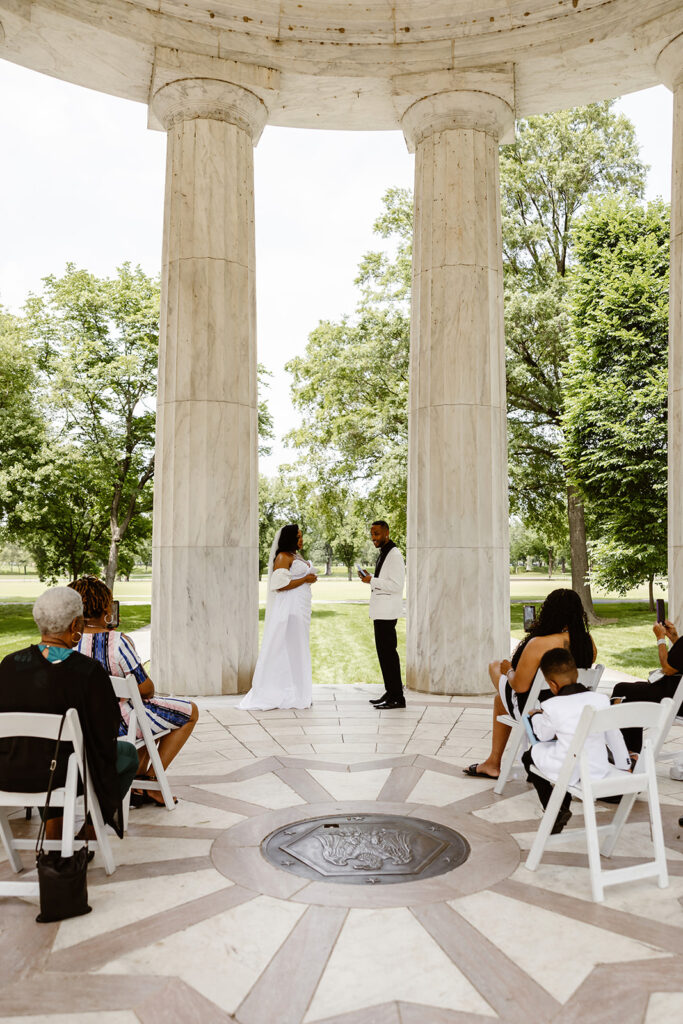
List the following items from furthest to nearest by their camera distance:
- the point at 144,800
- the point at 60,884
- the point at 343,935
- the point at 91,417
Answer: the point at 91,417 < the point at 144,800 < the point at 60,884 < the point at 343,935

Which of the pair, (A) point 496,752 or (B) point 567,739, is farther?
(A) point 496,752

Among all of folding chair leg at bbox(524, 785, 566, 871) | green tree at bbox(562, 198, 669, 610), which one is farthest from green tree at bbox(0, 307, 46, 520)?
folding chair leg at bbox(524, 785, 566, 871)

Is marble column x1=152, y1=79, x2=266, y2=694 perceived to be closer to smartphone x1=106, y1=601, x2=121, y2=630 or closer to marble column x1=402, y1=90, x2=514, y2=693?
marble column x1=402, y1=90, x2=514, y2=693

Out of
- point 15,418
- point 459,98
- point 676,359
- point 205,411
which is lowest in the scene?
point 205,411

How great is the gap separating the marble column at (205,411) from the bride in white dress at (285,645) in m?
0.99

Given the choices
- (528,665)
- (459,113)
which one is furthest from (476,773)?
(459,113)

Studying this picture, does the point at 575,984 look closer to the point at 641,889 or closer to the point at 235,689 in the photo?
the point at 641,889

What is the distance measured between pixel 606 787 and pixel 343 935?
6.00 feet

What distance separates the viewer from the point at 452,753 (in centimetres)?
841

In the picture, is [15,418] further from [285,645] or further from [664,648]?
[664,648]

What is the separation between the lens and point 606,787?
4996 mm

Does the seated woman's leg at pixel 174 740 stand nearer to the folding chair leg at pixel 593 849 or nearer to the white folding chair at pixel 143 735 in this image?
the white folding chair at pixel 143 735

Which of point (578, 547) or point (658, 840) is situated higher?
point (578, 547)

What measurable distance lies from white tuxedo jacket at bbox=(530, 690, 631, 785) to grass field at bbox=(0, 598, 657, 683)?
15972mm
